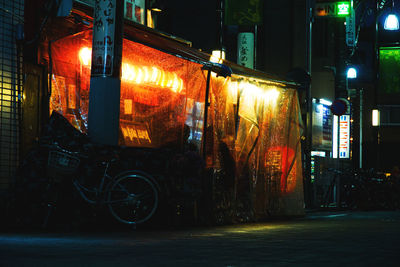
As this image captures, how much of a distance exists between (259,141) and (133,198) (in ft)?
15.9

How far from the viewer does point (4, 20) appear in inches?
466

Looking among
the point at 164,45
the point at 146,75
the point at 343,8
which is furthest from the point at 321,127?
the point at 164,45

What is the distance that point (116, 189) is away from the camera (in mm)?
11141

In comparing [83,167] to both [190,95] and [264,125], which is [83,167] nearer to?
[190,95]

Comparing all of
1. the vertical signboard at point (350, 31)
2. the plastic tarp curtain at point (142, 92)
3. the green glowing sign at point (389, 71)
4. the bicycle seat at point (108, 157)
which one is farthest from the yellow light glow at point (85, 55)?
the green glowing sign at point (389, 71)

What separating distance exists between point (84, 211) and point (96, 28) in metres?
3.15

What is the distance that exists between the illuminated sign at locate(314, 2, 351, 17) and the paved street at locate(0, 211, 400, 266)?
13803mm

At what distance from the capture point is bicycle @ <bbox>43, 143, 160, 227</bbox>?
10.6 metres

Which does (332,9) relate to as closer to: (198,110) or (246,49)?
(246,49)

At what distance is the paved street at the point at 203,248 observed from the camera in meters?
7.01

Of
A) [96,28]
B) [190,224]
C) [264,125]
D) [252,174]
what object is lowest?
[190,224]

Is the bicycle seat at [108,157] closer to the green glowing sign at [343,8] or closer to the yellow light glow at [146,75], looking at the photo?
the yellow light glow at [146,75]

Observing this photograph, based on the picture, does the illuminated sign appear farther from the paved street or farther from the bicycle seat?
the bicycle seat

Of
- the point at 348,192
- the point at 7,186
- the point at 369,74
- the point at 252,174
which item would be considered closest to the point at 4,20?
the point at 7,186
